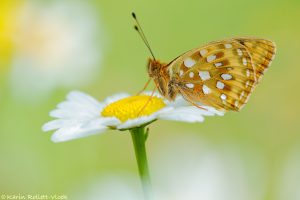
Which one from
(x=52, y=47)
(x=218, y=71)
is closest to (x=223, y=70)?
(x=218, y=71)

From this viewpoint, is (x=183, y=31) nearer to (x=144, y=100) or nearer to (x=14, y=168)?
(x=14, y=168)

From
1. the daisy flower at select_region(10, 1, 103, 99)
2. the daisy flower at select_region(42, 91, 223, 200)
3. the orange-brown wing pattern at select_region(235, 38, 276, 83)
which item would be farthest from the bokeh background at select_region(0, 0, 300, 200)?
the orange-brown wing pattern at select_region(235, 38, 276, 83)

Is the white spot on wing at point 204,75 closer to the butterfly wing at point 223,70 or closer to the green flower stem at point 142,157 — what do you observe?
the butterfly wing at point 223,70

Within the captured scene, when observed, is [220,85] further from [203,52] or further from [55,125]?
[55,125]

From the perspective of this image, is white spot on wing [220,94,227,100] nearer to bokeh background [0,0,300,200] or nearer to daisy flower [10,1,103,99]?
bokeh background [0,0,300,200]

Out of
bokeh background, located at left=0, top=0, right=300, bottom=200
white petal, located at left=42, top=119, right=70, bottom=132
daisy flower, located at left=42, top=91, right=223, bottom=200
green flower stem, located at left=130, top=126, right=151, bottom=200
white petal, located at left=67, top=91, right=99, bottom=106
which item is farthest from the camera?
white petal, located at left=67, top=91, right=99, bottom=106

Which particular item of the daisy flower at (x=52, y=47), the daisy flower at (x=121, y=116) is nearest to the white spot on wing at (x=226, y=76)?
the daisy flower at (x=121, y=116)

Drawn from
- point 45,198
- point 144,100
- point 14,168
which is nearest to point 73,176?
point 14,168

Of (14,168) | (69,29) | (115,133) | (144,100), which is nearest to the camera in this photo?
(144,100)
